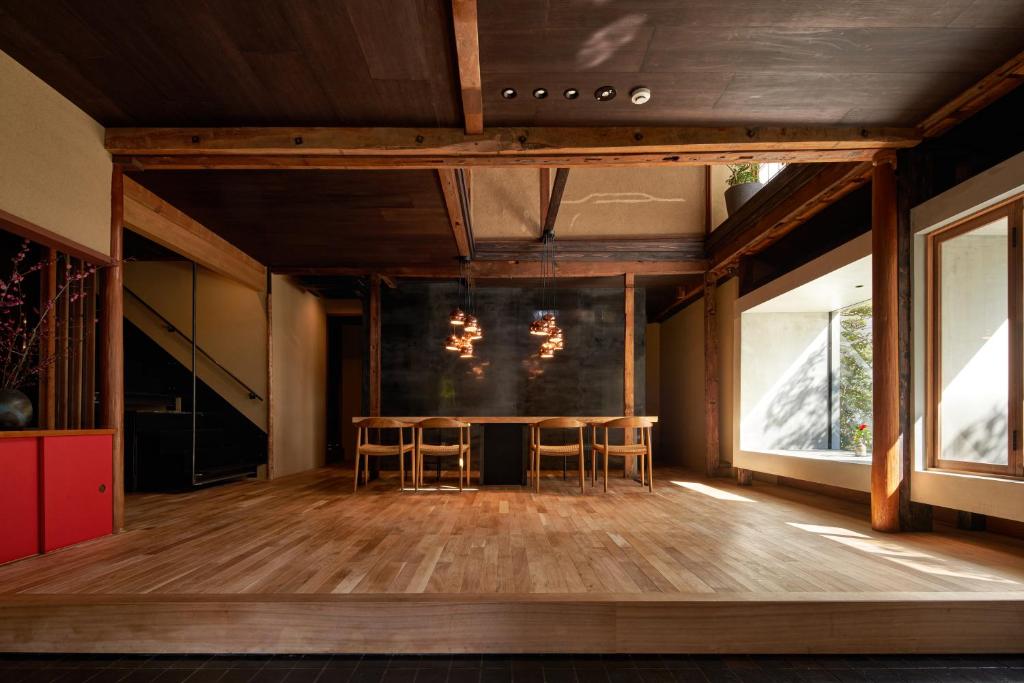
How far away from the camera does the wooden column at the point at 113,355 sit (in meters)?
4.19

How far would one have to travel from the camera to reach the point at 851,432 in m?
6.81

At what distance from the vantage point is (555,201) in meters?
7.01

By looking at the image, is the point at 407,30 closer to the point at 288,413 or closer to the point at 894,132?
the point at 894,132

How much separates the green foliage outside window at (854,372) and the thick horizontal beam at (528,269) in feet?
6.49

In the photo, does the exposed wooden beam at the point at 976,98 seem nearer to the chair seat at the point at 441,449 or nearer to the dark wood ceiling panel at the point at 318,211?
the dark wood ceiling panel at the point at 318,211

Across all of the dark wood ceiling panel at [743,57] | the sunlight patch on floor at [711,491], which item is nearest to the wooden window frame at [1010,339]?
the dark wood ceiling panel at [743,57]

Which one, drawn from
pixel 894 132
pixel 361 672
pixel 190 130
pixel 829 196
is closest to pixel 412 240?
pixel 190 130

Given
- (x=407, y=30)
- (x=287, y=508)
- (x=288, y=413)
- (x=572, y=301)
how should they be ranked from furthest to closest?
(x=572, y=301)
(x=288, y=413)
(x=287, y=508)
(x=407, y=30)

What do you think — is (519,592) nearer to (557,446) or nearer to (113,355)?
(113,355)

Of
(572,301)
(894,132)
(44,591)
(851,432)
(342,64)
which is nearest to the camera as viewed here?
(44,591)

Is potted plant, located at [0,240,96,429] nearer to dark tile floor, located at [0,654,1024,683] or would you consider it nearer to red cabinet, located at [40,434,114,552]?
red cabinet, located at [40,434,114,552]

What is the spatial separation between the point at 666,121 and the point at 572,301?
4.97 meters

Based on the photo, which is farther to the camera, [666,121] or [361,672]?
[666,121]

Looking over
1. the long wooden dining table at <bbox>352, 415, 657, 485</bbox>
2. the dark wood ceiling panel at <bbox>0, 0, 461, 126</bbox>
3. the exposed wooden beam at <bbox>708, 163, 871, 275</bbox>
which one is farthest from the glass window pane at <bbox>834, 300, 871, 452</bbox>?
the dark wood ceiling panel at <bbox>0, 0, 461, 126</bbox>
